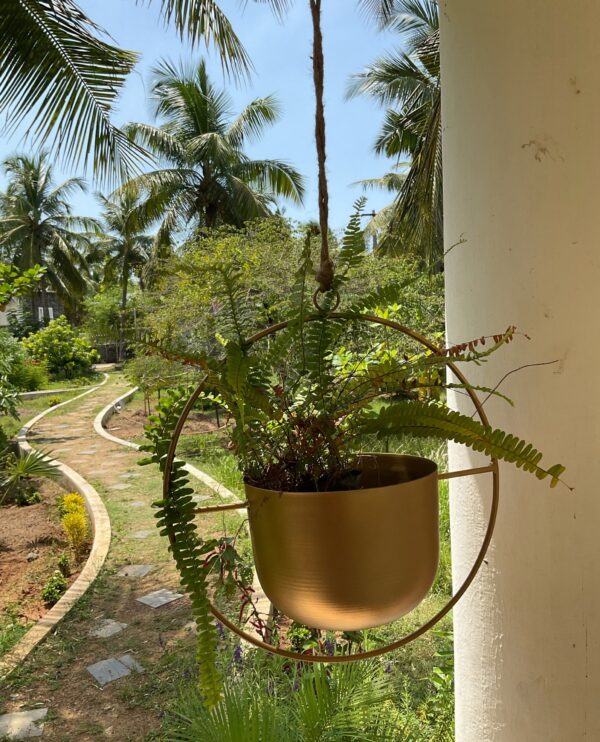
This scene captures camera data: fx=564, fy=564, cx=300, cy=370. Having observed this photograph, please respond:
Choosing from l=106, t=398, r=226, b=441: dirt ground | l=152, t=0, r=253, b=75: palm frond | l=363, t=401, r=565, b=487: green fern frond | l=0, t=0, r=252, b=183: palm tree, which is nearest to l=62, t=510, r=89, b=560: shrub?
l=0, t=0, r=252, b=183: palm tree

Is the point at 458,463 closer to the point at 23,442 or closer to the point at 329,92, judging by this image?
the point at 329,92

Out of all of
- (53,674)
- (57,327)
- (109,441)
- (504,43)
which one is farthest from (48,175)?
(504,43)

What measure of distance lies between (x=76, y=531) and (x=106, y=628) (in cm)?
118

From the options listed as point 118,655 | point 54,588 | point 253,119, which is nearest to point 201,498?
point 54,588

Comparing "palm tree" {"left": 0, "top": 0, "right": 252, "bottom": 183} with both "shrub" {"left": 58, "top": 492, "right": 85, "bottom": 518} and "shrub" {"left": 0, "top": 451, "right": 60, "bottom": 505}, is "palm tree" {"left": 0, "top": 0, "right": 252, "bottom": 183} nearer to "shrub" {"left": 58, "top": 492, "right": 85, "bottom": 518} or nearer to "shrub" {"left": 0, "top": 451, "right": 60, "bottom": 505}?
"shrub" {"left": 0, "top": 451, "right": 60, "bottom": 505}

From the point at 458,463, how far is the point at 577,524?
214mm

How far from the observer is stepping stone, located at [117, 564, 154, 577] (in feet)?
11.6

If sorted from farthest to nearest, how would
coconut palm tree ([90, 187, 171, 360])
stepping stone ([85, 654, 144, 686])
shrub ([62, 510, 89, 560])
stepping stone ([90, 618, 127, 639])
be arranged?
coconut palm tree ([90, 187, 171, 360]) < shrub ([62, 510, 89, 560]) < stepping stone ([90, 618, 127, 639]) < stepping stone ([85, 654, 144, 686])

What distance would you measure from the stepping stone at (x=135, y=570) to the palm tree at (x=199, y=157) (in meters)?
10.7

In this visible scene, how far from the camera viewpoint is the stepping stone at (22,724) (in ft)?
6.86

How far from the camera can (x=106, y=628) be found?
291 cm

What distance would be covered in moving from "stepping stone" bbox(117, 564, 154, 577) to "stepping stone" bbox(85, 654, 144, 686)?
3.05 feet

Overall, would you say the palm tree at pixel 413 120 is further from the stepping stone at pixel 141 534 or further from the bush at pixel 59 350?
the bush at pixel 59 350

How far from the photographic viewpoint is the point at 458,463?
38.3 inches
